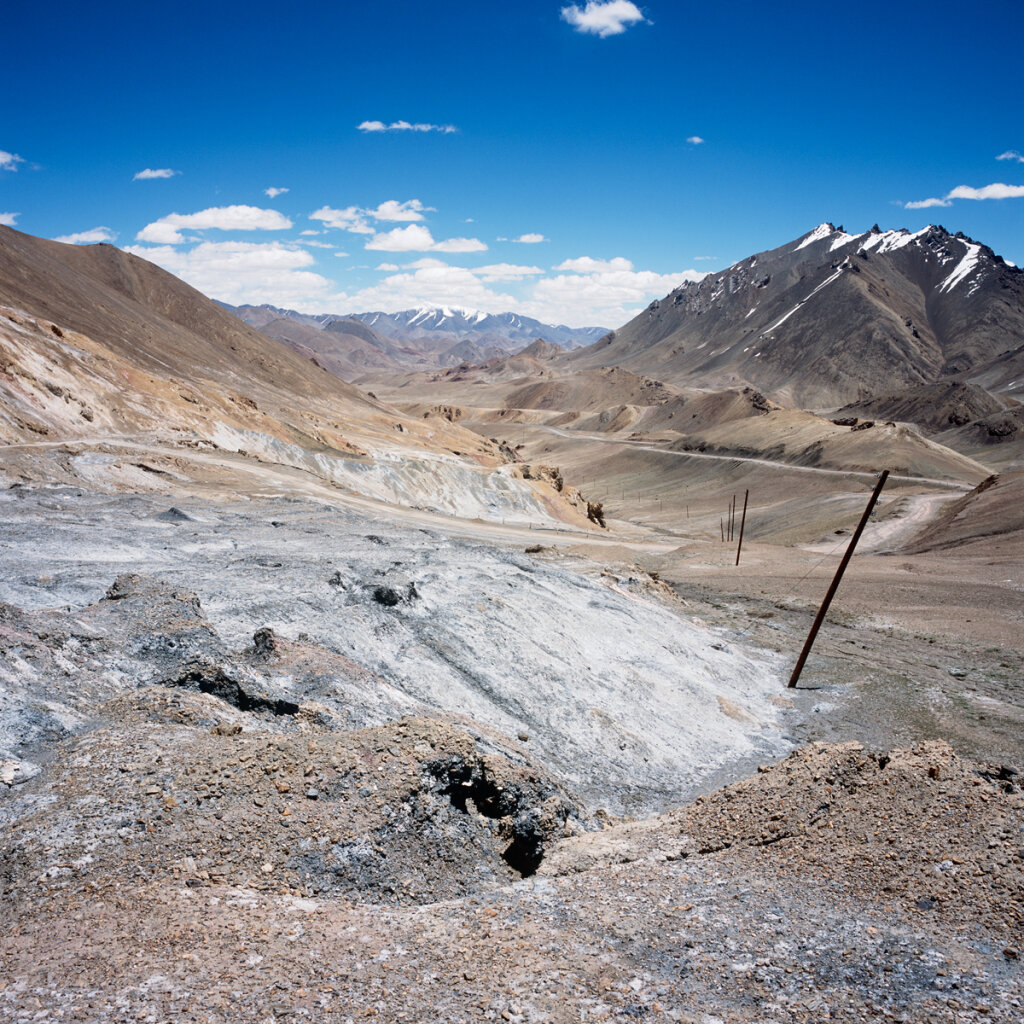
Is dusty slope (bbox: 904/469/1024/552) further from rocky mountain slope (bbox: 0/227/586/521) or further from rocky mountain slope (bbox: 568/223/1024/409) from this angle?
rocky mountain slope (bbox: 568/223/1024/409)

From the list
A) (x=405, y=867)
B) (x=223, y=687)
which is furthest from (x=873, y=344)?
(x=405, y=867)

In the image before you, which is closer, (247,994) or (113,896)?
(247,994)

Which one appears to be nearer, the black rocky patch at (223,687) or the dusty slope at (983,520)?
the black rocky patch at (223,687)

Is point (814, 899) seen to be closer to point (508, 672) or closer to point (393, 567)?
point (508, 672)

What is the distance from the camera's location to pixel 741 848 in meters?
7.73

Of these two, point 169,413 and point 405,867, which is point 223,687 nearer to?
point 405,867

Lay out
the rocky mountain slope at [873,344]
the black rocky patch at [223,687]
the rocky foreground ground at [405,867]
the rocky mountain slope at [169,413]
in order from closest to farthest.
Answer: the rocky foreground ground at [405,867], the black rocky patch at [223,687], the rocky mountain slope at [169,413], the rocky mountain slope at [873,344]

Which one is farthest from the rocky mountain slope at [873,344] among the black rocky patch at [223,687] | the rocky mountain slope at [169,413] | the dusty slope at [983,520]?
the black rocky patch at [223,687]

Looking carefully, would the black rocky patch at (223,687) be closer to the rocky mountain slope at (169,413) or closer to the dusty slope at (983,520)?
the rocky mountain slope at (169,413)

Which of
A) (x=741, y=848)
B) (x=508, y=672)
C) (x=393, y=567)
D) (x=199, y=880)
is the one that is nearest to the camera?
(x=199, y=880)

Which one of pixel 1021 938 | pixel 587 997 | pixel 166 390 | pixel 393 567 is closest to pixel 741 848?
pixel 1021 938

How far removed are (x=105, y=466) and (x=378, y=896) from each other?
3122 centimetres

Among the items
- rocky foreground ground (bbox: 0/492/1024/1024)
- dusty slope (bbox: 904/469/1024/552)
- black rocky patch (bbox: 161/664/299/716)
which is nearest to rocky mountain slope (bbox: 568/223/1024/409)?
dusty slope (bbox: 904/469/1024/552)

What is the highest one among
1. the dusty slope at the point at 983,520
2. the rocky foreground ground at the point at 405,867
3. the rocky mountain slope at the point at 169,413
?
the rocky mountain slope at the point at 169,413
